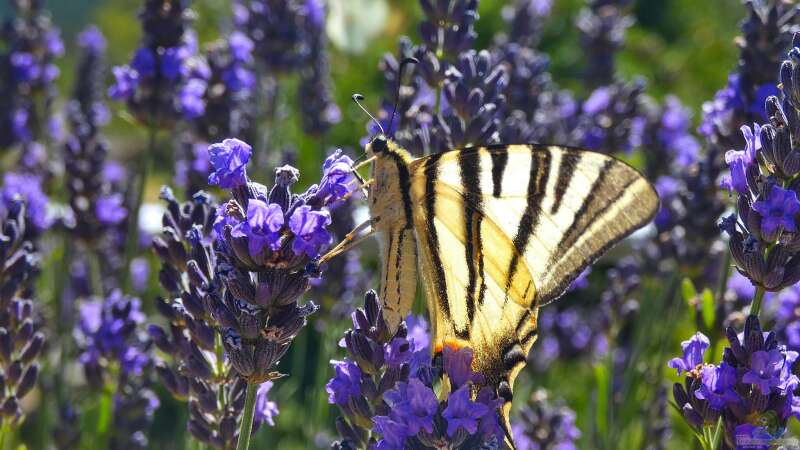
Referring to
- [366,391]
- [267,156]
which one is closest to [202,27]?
[267,156]

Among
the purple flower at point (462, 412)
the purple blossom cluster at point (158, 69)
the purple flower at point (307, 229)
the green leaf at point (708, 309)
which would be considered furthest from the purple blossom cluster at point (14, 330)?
the green leaf at point (708, 309)

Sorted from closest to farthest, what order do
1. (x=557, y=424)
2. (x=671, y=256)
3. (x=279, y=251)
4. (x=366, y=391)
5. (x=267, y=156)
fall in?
(x=279, y=251) → (x=366, y=391) → (x=557, y=424) → (x=671, y=256) → (x=267, y=156)

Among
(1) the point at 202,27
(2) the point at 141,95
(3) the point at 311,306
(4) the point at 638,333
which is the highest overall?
(1) the point at 202,27

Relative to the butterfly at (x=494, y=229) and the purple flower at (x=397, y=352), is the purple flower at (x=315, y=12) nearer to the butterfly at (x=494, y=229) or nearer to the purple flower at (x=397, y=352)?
the butterfly at (x=494, y=229)

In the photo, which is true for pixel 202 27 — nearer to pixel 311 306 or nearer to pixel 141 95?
pixel 141 95

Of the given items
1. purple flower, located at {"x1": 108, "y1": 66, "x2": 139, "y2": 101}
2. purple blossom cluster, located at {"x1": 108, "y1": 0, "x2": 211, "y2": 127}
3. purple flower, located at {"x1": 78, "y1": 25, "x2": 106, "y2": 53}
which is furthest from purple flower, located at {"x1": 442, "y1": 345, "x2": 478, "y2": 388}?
purple flower, located at {"x1": 78, "y1": 25, "x2": 106, "y2": 53}

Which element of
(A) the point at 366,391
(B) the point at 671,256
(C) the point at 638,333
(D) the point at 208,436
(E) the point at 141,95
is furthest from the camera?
(C) the point at 638,333

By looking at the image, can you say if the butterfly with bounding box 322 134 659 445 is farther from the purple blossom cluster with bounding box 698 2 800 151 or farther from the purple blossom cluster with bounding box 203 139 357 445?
the purple blossom cluster with bounding box 698 2 800 151
